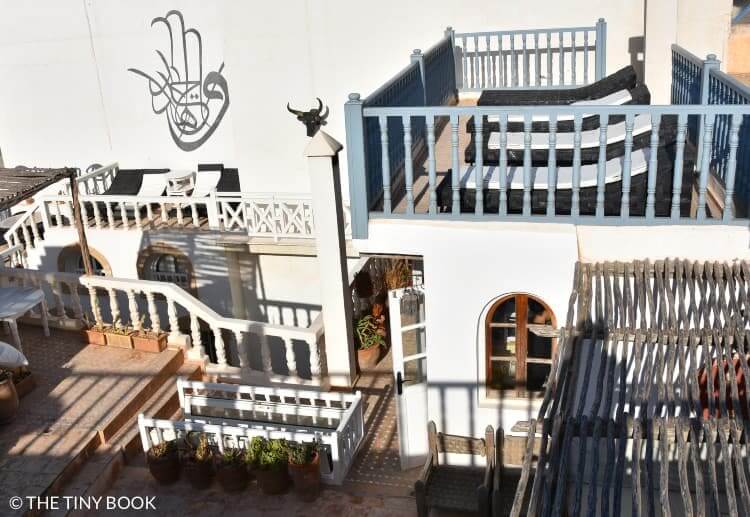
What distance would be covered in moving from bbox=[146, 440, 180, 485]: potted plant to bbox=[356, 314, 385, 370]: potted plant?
9.75 ft

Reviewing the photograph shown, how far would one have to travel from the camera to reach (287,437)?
247 inches

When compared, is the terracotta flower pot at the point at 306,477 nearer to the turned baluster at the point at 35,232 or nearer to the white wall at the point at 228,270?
the white wall at the point at 228,270

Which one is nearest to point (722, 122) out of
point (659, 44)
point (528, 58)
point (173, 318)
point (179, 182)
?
point (659, 44)

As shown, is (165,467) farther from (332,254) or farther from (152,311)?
(152,311)

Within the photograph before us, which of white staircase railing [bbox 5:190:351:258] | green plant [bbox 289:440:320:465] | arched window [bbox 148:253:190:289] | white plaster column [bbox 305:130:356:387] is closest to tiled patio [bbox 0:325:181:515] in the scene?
green plant [bbox 289:440:320:465]

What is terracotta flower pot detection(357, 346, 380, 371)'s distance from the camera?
894 centimetres

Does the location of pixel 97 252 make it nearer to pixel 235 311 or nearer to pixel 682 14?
pixel 235 311

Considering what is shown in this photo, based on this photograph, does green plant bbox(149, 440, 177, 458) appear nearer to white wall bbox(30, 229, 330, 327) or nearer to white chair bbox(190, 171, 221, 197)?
white wall bbox(30, 229, 330, 327)

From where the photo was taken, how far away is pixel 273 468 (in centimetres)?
611

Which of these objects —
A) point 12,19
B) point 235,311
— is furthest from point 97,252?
point 12,19

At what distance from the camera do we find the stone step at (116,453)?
639 cm

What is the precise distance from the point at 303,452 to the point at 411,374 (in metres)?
1.20

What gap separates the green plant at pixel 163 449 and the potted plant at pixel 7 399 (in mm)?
1746

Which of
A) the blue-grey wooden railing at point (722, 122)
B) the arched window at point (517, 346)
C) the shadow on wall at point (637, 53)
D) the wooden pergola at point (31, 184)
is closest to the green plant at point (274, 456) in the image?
the arched window at point (517, 346)
